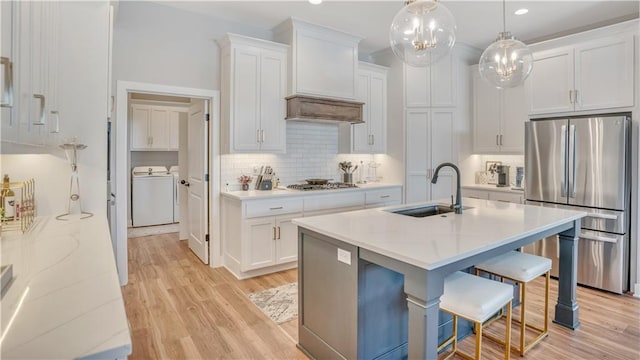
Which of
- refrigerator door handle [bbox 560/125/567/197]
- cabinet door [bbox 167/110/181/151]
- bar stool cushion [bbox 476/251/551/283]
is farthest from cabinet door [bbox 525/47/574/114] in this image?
cabinet door [bbox 167/110/181/151]

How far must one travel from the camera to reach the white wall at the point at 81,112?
243 centimetres

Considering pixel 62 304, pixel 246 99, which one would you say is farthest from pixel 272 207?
pixel 62 304

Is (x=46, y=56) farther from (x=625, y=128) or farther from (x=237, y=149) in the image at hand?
(x=625, y=128)

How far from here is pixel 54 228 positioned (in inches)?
78.9

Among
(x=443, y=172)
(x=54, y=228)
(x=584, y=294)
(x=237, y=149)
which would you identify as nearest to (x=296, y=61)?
(x=237, y=149)

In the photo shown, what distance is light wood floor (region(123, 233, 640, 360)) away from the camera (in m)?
2.33

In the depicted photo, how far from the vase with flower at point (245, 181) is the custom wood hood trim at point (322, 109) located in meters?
0.87

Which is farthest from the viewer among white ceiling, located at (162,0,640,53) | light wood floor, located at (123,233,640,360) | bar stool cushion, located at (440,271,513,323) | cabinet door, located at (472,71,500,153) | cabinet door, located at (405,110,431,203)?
cabinet door, located at (405,110,431,203)

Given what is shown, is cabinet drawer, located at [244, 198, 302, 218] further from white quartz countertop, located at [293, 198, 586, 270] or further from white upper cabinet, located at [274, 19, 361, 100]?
white quartz countertop, located at [293, 198, 586, 270]

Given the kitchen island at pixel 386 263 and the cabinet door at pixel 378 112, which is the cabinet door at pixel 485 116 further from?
the kitchen island at pixel 386 263

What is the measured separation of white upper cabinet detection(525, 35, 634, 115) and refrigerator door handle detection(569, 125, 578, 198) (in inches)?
13.3

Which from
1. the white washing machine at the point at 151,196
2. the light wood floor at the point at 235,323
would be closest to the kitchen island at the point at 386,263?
the light wood floor at the point at 235,323

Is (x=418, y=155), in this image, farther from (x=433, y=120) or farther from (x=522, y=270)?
(x=522, y=270)

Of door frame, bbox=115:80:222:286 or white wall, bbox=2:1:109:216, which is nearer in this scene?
white wall, bbox=2:1:109:216
